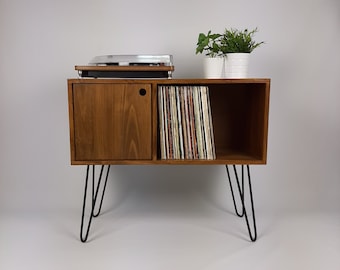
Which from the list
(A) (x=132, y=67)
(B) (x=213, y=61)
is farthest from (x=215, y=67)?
(A) (x=132, y=67)

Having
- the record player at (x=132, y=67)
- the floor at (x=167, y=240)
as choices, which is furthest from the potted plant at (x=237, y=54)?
the floor at (x=167, y=240)

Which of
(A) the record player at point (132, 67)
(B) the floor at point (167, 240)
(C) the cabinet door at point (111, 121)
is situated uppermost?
(A) the record player at point (132, 67)

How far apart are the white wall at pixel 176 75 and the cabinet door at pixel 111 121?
39cm

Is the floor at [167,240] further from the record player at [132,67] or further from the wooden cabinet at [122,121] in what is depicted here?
the record player at [132,67]

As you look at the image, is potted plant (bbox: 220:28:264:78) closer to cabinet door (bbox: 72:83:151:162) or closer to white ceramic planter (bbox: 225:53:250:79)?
white ceramic planter (bbox: 225:53:250:79)

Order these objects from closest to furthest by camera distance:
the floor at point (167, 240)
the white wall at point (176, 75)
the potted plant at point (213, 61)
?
the floor at point (167, 240)
the potted plant at point (213, 61)
the white wall at point (176, 75)

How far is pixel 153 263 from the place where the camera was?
1.08 meters

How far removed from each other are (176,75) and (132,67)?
0.38 m

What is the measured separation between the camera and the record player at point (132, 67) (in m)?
1.14

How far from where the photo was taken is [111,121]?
1.14 metres

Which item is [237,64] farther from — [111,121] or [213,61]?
[111,121]

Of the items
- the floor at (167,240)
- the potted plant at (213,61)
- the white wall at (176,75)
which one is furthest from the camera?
the white wall at (176,75)
